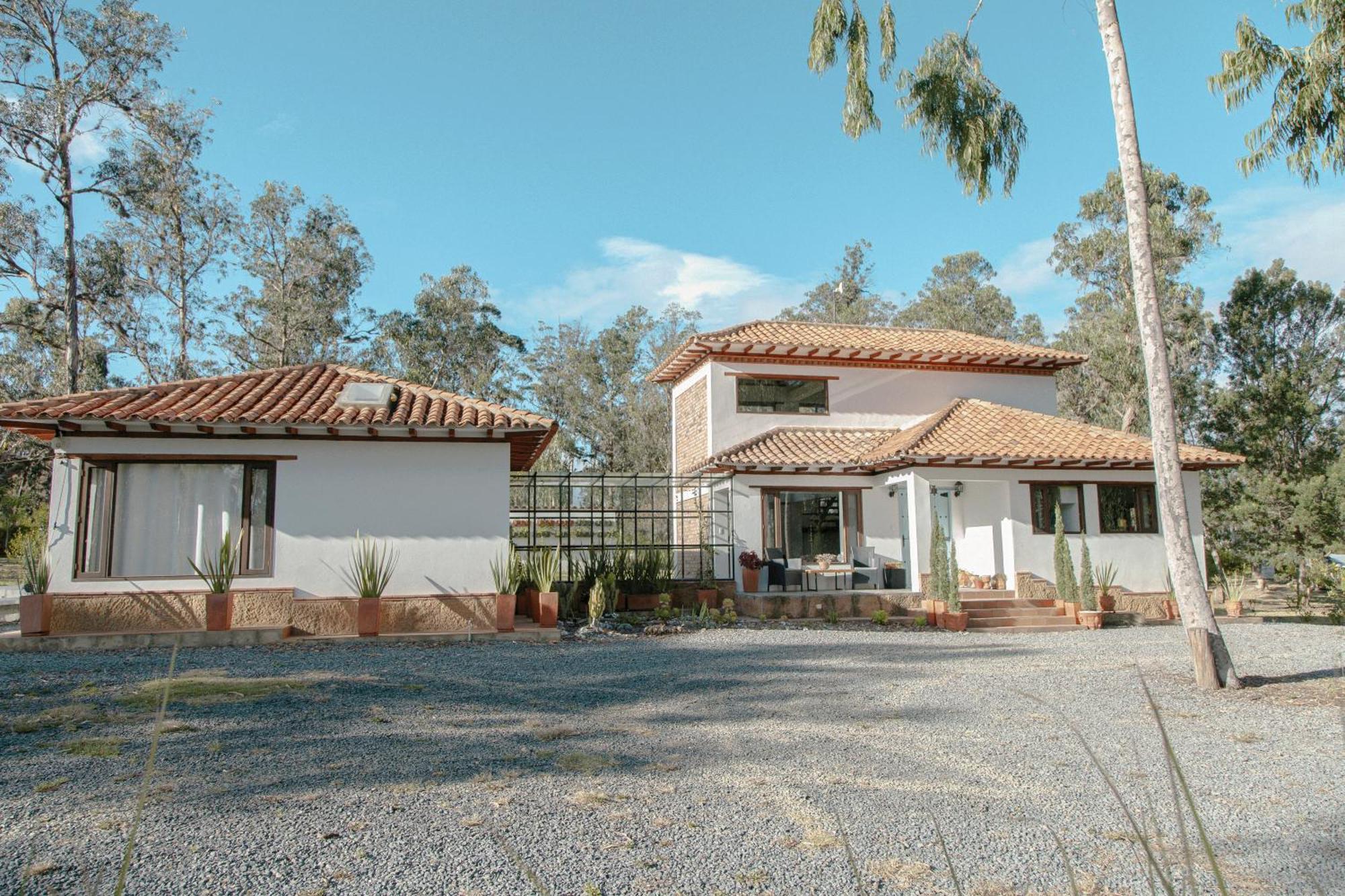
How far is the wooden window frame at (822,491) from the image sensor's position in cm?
1788

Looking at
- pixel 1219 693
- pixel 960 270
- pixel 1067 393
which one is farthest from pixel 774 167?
pixel 960 270

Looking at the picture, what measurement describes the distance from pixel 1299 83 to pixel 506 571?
14066mm

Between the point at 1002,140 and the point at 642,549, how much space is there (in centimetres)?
934

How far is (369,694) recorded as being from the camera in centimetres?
805

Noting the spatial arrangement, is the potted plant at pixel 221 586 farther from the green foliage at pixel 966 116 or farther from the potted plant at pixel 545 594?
the green foliage at pixel 966 116

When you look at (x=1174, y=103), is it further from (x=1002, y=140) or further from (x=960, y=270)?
(x=960, y=270)

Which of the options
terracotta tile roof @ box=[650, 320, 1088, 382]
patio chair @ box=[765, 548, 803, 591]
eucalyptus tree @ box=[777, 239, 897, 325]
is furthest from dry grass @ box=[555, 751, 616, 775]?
eucalyptus tree @ box=[777, 239, 897, 325]

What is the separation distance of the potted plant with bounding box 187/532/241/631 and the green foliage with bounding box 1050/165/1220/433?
26.1m

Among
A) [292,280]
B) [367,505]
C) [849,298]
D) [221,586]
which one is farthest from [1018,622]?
[849,298]

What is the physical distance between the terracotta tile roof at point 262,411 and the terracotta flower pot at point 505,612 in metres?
2.44

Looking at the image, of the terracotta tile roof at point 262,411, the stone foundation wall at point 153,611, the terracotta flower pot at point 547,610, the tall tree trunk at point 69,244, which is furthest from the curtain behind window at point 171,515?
the tall tree trunk at point 69,244

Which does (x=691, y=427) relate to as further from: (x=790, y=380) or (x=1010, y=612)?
(x=1010, y=612)

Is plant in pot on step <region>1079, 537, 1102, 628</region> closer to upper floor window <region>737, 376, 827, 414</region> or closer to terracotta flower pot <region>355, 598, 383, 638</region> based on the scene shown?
upper floor window <region>737, 376, 827, 414</region>

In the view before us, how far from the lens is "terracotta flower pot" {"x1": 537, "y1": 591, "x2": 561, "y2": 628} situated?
12812mm
